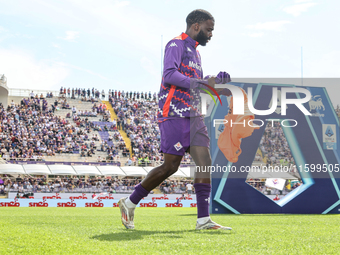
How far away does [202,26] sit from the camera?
4.85 meters

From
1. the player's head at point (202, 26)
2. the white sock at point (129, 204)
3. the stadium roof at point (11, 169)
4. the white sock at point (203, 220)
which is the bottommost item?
the stadium roof at point (11, 169)

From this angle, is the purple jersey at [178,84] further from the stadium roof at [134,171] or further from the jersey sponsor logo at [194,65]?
the stadium roof at [134,171]

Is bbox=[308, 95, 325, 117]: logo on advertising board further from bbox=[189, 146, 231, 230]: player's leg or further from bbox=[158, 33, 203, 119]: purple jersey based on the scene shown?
bbox=[189, 146, 231, 230]: player's leg

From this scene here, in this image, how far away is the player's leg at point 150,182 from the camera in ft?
14.9

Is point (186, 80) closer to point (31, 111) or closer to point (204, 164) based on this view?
point (204, 164)

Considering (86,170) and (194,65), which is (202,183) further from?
(86,170)

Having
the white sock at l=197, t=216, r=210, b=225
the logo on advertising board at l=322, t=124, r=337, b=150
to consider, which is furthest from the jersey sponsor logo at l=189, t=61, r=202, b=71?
the logo on advertising board at l=322, t=124, r=337, b=150

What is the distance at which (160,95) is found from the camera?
4703mm

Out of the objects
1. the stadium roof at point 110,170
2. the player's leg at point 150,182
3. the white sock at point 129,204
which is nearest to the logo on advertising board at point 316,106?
the player's leg at point 150,182

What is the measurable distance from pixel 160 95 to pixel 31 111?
3746 cm

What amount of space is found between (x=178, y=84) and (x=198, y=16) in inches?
40.2

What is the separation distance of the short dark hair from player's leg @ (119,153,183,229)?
1.70 m

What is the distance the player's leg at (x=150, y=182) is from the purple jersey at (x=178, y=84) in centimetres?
51

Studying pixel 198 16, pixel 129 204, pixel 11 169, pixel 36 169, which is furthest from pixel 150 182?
pixel 36 169
